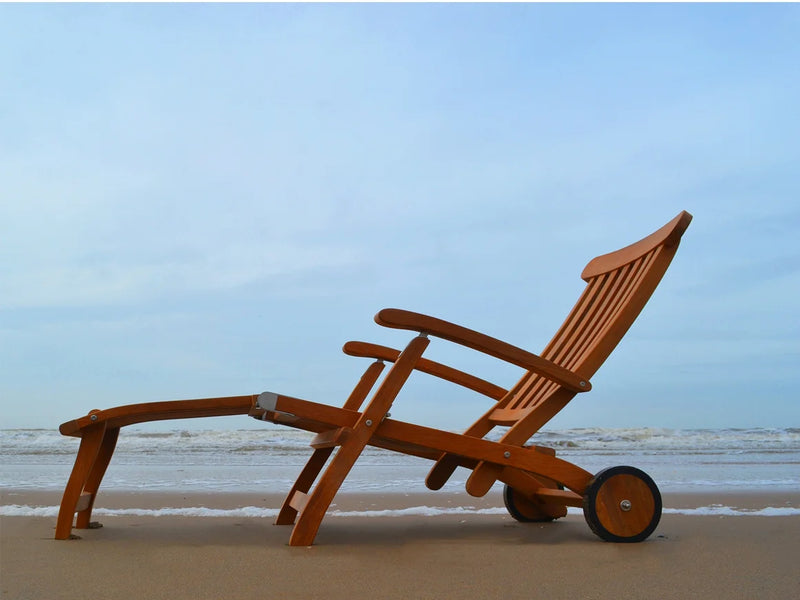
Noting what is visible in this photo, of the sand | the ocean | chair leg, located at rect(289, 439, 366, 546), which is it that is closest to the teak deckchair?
chair leg, located at rect(289, 439, 366, 546)

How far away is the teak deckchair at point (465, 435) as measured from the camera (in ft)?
9.02

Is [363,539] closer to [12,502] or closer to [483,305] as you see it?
[12,502]

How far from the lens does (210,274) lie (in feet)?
36.4

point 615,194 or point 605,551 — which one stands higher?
point 615,194

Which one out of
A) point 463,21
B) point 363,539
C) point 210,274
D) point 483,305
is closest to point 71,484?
point 363,539

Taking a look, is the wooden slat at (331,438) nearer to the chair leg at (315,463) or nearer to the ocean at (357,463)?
the chair leg at (315,463)

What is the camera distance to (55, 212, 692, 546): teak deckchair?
2748 mm

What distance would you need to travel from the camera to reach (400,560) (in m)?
2.47

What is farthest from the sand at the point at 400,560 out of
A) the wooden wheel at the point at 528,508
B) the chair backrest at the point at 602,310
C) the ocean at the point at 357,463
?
the ocean at the point at 357,463

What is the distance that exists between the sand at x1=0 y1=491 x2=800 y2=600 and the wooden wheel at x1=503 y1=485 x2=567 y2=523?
→ 51 millimetres

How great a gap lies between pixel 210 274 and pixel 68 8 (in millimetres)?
4534

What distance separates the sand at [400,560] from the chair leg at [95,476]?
0.09 metres

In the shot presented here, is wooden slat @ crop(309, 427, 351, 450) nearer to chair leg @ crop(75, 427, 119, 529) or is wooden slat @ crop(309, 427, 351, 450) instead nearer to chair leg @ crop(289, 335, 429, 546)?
chair leg @ crop(289, 335, 429, 546)

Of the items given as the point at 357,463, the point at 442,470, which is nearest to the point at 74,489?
the point at 442,470
